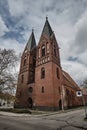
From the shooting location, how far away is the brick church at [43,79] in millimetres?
25422

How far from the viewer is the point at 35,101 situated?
2723cm

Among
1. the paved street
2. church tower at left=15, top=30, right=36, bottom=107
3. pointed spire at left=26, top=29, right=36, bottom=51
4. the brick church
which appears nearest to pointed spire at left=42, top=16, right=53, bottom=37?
the brick church

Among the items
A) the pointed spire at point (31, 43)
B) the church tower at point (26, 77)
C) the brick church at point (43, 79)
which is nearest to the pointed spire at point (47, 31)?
the brick church at point (43, 79)

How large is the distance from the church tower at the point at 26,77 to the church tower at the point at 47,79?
11.2ft

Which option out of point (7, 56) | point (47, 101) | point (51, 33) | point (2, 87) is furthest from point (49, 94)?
point (51, 33)

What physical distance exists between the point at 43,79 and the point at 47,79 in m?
1.24

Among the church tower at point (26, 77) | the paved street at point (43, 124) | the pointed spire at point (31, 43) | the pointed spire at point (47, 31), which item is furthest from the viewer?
the pointed spire at point (31, 43)

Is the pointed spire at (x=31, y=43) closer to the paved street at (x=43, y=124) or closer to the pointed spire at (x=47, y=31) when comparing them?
the pointed spire at (x=47, y=31)

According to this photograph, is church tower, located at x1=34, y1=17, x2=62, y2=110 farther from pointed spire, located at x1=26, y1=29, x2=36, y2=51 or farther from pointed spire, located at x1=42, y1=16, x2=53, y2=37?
pointed spire, located at x1=26, y1=29, x2=36, y2=51

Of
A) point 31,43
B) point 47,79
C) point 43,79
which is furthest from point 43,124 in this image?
point 31,43

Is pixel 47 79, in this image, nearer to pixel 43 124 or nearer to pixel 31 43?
pixel 31 43

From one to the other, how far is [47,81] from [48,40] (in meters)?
11.0

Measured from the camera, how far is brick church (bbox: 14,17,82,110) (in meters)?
25.4

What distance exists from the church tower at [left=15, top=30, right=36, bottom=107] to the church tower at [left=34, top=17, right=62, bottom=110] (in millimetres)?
3400
